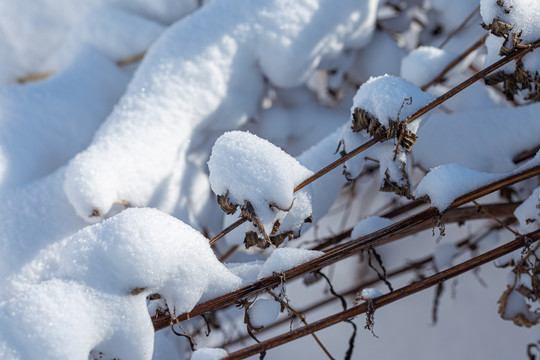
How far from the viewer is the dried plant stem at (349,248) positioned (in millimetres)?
816

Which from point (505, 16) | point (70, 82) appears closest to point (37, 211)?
point (70, 82)

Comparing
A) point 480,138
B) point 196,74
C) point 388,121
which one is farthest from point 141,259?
point 480,138

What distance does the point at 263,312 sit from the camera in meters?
0.87

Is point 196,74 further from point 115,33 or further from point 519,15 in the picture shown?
point 519,15

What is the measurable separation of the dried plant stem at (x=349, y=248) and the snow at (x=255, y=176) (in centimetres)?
10

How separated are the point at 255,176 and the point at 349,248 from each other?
0.22m

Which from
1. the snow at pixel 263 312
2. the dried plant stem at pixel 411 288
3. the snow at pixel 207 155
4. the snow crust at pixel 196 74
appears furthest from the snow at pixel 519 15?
the snow at pixel 263 312

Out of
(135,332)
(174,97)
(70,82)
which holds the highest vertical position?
(70,82)

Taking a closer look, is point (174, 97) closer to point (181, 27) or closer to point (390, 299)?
point (181, 27)

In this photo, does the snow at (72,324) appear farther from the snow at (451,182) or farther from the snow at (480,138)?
the snow at (480,138)

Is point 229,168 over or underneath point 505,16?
underneath

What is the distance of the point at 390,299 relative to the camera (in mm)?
826

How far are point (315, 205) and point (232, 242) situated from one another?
0.21m

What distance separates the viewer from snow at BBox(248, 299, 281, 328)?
0.86 metres
